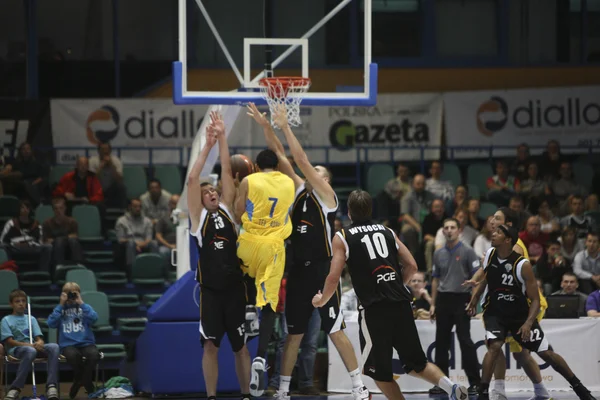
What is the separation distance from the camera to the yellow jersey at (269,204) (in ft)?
36.6

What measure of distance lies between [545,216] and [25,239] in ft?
26.2

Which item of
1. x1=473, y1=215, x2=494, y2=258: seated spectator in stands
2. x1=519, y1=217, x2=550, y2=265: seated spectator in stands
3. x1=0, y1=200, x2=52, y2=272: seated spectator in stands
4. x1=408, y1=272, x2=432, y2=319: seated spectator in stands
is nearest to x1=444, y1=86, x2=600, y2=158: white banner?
x1=519, y1=217, x2=550, y2=265: seated spectator in stands

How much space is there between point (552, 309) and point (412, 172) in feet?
21.5

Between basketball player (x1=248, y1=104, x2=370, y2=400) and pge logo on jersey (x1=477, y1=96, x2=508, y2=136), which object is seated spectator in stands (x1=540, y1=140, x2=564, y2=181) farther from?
basketball player (x1=248, y1=104, x2=370, y2=400)

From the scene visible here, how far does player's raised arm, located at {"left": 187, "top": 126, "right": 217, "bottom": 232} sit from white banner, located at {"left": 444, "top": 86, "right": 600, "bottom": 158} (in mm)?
10479

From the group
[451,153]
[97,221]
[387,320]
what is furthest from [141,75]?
[387,320]

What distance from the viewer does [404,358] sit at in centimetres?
999

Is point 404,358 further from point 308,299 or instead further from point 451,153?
point 451,153

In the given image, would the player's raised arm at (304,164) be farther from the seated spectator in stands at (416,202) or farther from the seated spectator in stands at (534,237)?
the seated spectator in stands at (416,202)

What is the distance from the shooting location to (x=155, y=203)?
18.3 metres

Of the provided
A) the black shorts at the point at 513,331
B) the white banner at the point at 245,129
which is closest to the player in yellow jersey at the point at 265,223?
the black shorts at the point at 513,331

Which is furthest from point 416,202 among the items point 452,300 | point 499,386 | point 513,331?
point 513,331

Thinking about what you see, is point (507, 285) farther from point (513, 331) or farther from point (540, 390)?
point (540, 390)

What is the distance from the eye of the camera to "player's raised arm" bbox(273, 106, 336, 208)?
11.0 m
